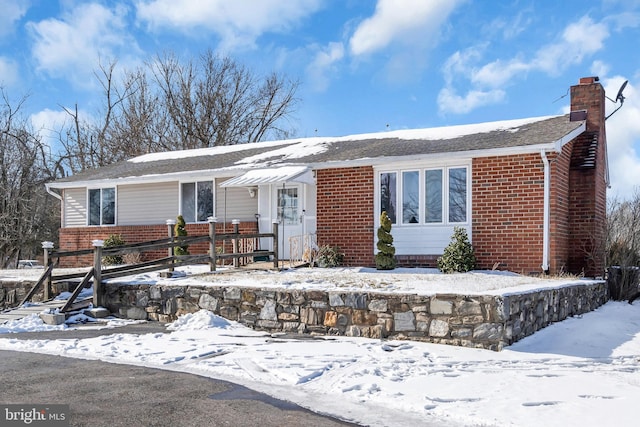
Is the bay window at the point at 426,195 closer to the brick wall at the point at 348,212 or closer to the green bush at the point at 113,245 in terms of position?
the brick wall at the point at 348,212

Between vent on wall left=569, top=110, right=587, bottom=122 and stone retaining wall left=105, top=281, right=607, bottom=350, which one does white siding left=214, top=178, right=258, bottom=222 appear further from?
vent on wall left=569, top=110, right=587, bottom=122

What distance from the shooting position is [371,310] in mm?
9328

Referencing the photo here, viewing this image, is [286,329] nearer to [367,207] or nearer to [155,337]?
[155,337]

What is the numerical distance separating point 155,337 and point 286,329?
2.14m

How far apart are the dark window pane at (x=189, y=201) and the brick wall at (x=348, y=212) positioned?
4527 millimetres

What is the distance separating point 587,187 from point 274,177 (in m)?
7.81

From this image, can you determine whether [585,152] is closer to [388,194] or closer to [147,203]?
[388,194]

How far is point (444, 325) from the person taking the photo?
8.69 metres

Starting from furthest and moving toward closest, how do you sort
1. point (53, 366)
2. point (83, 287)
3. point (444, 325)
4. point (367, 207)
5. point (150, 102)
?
point (150, 102) → point (367, 207) → point (83, 287) → point (444, 325) → point (53, 366)

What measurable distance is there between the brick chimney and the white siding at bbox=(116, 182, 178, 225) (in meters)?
11.3

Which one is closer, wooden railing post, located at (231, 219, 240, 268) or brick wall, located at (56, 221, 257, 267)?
wooden railing post, located at (231, 219, 240, 268)

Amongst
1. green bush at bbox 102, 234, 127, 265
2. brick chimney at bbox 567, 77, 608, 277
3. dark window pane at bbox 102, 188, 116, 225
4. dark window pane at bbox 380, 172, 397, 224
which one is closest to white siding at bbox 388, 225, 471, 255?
dark window pane at bbox 380, 172, 397, 224

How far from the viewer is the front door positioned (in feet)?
52.5

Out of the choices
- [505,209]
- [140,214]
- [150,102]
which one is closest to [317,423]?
[505,209]
